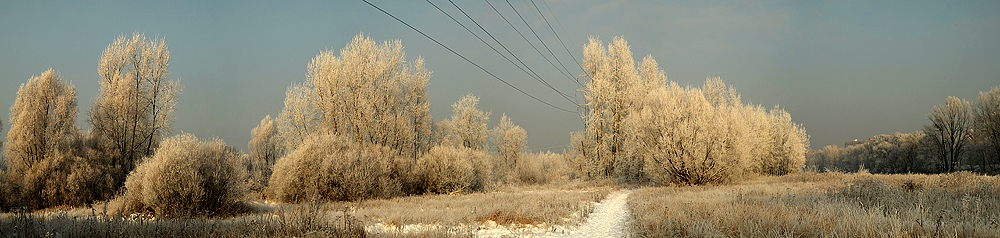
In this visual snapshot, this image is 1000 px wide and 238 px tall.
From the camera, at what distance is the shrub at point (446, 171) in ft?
63.4

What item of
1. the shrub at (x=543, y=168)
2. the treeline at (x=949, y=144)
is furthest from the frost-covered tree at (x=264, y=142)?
the treeline at (x=949, y=144)

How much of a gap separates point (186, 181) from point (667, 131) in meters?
16.2

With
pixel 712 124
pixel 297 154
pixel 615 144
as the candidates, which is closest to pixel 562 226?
pixel 297 154

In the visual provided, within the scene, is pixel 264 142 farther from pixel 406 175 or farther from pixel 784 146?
pixel 784 146

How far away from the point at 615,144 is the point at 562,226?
62.0 ft

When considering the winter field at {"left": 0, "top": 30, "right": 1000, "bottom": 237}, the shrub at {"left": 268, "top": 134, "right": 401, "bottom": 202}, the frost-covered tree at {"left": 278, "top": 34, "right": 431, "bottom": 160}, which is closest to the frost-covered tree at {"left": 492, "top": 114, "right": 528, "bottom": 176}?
the winter field at {"left": 0, "top": 30, "right": 1000, "bottom": 237}

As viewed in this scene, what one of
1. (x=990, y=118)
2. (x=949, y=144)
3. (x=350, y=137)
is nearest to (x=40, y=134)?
(x=350, y=137)

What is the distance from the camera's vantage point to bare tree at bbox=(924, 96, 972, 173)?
3838cm

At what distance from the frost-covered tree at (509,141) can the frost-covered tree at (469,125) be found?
5.36 metres

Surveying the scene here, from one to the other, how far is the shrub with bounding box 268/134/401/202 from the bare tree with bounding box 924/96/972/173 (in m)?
47.3

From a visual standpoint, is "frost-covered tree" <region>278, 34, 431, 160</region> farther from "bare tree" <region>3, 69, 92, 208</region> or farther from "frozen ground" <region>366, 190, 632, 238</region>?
"frozen ground" <region>366, 190, 632, 238</region>

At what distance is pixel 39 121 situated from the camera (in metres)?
19.2

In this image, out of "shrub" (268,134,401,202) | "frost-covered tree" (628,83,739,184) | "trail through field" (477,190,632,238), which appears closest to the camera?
"trail through field" (477,190,632,238)

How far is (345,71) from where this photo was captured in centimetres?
2042
